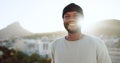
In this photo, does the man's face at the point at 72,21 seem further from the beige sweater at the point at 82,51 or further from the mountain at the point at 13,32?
the mountain at the point at 13,32

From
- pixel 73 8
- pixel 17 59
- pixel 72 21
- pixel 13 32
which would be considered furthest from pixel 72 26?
pixel 13 32

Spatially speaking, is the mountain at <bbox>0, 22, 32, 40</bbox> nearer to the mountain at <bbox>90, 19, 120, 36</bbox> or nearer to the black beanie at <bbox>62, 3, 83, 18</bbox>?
the mountain at <bbox>90, 19, 120, 36</bbox>

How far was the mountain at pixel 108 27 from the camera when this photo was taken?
100ft

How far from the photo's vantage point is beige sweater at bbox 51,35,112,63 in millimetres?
2062

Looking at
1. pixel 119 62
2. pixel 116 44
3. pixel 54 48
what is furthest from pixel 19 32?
pixel 54 48

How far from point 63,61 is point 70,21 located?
279 millimetres

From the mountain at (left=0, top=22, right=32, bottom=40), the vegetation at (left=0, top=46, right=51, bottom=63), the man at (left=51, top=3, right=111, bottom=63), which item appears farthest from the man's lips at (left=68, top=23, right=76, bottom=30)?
the mountain at (left=0, top=22, right=32, bottom=40)

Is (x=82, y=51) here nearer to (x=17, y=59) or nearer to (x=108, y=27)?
(x=17, y=59)

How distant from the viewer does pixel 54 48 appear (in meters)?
2.29

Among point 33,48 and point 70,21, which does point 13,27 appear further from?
point 70,21

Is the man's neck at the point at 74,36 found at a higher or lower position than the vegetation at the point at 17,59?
higher

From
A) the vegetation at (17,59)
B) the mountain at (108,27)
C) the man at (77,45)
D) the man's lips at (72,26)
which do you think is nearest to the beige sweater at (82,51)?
the man at (77,45)

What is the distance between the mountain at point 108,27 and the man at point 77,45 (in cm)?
2728

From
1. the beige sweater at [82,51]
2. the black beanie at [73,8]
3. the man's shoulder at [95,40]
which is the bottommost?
→ the beige sweater at [82,51]
